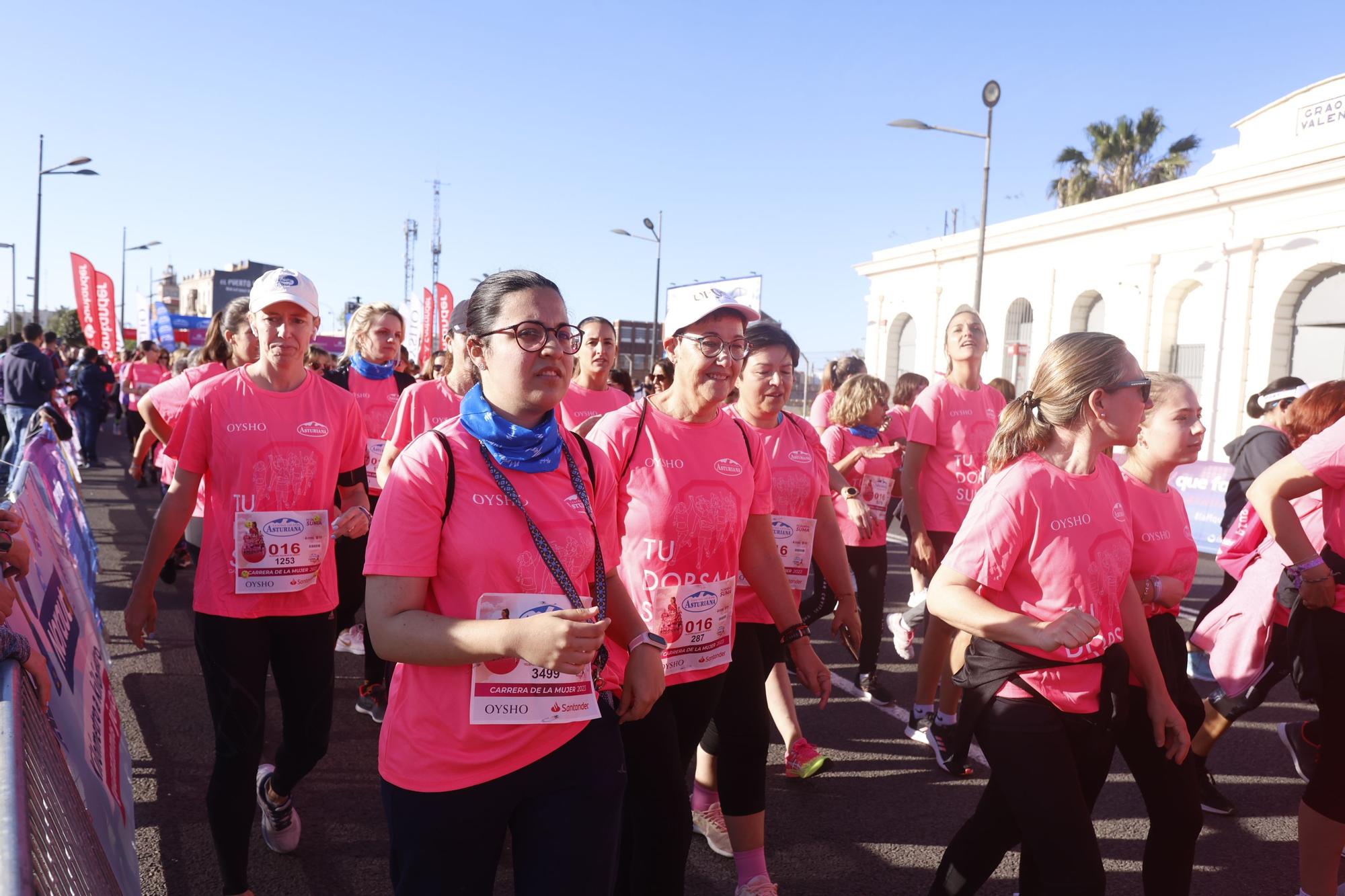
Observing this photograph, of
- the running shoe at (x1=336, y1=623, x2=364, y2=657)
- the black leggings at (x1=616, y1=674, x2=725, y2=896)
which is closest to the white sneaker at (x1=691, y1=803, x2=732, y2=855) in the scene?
the black leggings at (x1=616, y1=674, x2=725, y2=896)

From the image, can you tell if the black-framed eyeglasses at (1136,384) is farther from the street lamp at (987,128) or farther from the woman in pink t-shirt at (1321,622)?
the street lamp at (987,128)

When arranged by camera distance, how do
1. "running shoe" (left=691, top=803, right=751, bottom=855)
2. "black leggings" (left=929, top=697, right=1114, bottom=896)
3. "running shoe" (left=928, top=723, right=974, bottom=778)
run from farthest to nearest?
"running shoe" (left=928, top=723, right=974, bottom=778) < "running shoe" (left=691, top=803, right=751, bottom=855) < "black leggings" (left=929, top=697, right=1114, bottom=896)

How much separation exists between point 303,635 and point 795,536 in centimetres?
208

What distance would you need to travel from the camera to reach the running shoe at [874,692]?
19.4 feet

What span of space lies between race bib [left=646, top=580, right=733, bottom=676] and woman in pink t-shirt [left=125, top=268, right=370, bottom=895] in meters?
1.20

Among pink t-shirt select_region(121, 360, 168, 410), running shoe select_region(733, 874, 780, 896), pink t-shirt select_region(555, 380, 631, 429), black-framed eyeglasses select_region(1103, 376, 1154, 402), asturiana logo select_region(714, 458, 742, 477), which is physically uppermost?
black-framed eyeglasses select_region(1103, 376, 1154, 402)

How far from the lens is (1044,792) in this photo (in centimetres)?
257

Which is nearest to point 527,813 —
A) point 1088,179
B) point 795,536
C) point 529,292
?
point 529,292

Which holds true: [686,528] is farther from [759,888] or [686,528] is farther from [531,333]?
[759,888]

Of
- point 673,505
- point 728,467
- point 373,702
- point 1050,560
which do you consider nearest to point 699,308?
point 728,467

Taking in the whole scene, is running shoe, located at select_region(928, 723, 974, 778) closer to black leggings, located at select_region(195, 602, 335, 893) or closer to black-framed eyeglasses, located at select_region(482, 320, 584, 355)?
black leggings, located at select_region(195, 602, 335, 893)

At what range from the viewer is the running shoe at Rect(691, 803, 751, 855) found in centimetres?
395

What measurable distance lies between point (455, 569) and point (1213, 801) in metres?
4.10

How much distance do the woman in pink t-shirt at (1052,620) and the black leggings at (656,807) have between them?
79 centimetres
